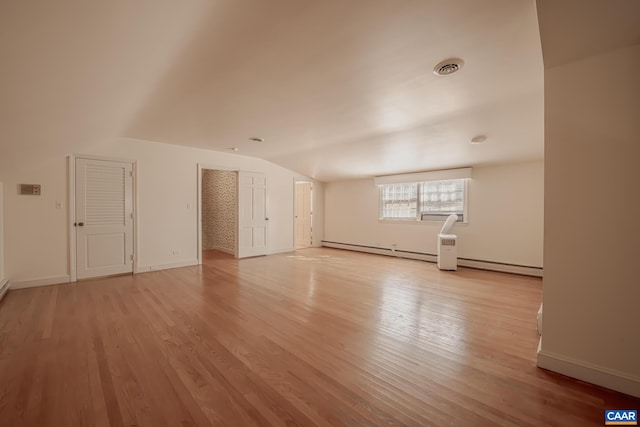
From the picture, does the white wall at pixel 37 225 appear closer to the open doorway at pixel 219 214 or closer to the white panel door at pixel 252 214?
the open doorway at pixel 219 214

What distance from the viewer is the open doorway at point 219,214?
7269 millimetres

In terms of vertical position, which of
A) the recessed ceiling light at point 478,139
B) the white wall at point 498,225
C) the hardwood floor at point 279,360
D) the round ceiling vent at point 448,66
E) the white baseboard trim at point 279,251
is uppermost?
the round ceiling vent at point 448,66

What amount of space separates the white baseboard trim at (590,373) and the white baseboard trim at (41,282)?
6.28 meters

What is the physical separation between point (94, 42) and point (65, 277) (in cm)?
441

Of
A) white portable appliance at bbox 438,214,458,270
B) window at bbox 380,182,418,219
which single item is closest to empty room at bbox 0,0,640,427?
white portable appliance at bbox 438,214,458,270

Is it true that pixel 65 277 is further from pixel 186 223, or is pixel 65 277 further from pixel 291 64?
pixel 291 64

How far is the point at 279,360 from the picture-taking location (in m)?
2.10

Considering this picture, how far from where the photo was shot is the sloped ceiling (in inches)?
59.3

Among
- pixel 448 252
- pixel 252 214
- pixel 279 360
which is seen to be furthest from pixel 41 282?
pixel 448 252

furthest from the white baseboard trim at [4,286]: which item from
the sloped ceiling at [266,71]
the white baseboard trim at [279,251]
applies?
the white baseboard trim at [279,251]

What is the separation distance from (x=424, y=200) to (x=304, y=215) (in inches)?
154

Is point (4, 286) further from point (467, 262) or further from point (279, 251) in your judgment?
point (467, 262)

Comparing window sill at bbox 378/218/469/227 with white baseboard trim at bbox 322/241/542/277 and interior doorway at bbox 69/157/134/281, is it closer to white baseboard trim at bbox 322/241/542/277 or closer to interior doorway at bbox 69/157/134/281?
white baseboard trim at bbox 322/241/542/277

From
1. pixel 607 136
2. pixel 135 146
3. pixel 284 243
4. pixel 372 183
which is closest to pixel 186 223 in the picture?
pixel 135 146
